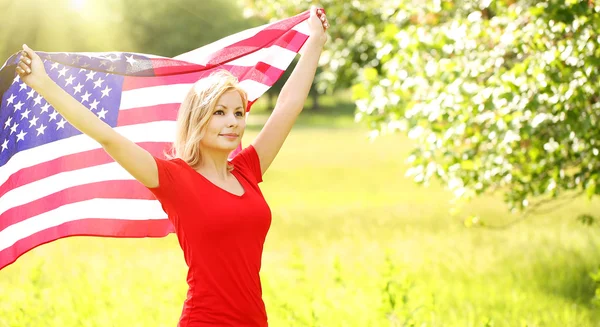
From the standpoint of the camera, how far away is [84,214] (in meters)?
4.56

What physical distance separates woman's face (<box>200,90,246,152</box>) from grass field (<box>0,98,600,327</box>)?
217 cm

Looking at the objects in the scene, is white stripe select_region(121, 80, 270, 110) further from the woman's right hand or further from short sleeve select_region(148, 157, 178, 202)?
the woman's right hand

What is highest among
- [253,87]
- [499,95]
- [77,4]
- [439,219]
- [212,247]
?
[77,4]

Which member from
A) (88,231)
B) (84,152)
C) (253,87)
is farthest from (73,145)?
(253,87)

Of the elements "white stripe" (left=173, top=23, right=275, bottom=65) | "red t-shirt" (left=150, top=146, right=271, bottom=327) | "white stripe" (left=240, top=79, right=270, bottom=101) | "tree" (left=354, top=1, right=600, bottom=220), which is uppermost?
"tree" (left=354, top=1, right=600, bottom=220)

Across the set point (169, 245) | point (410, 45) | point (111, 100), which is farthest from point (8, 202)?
point (169, 245)

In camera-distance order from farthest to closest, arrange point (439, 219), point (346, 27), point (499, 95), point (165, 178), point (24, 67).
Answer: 1. point (439, 219)
2. point (346, 27)
3. point (499, 95)
4. point (165, 178)
5. point (24, 67)

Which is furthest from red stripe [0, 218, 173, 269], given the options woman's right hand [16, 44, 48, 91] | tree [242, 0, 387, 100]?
tree [242, 0, 387, 100]

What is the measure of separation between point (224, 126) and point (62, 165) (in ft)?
4.76

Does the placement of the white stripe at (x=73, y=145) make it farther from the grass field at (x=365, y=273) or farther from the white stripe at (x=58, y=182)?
the grass field at (x=365, y=273)

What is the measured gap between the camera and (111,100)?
4.62 m

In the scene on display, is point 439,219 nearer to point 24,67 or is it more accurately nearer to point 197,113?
point 197,113

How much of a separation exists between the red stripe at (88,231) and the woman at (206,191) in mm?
1050

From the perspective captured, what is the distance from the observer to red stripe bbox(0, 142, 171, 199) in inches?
175
